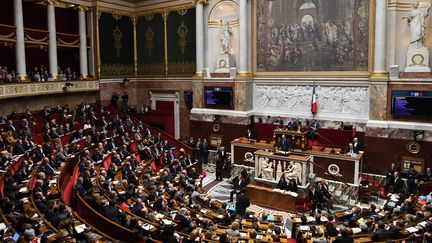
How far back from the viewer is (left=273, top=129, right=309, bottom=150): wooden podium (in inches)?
682

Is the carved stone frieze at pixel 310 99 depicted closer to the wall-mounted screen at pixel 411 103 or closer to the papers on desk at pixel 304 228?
the wall-mounted screen at pixel 411 103

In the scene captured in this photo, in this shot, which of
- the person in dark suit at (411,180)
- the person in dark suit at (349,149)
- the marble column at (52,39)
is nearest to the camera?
the person in dark suit at (411,180)

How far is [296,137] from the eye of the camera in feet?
57.7

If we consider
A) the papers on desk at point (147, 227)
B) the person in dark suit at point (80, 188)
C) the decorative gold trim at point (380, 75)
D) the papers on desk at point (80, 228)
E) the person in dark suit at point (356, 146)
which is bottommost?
the papers on desk at point (147, 227)

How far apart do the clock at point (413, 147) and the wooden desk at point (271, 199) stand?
636 cm

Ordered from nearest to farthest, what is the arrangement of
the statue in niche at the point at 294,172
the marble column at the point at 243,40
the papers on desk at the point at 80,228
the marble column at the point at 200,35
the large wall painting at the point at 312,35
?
the papers on desk at the point at 80,228
the statue in niche at the point at 294,172
the large wall painting at the point at 312,35
the marble column at the point at 243,40
the marble column at the point at 200,35

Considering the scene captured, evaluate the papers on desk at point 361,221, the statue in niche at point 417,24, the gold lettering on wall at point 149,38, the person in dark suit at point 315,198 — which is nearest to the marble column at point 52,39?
the gold lettering on wall at point 149,38

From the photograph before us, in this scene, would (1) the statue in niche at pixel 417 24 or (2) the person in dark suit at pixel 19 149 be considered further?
(1) the statue in niche at pixel 417 24

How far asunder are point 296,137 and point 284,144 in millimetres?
844

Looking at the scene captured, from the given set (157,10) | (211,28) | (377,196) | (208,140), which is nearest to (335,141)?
(377,196)

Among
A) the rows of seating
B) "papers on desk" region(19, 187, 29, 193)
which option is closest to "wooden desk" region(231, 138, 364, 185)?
the rows of seating

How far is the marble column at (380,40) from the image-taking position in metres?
17.2

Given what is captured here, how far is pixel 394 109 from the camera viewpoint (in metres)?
16.9

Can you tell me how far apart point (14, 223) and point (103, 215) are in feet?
7.01
